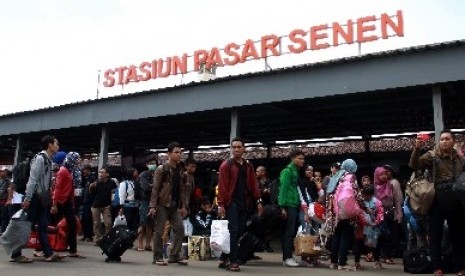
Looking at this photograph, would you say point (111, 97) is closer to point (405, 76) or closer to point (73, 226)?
point (73, 226)

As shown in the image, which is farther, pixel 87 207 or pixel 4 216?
pixel 87 207

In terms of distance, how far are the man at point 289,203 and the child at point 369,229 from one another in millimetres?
1032

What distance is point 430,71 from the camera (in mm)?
10031

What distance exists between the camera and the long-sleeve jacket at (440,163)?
600 centimetres

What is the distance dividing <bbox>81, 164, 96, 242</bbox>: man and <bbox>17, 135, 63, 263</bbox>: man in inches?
180

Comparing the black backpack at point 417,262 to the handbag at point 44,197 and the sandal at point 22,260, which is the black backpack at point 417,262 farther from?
the sandal at point 22,260

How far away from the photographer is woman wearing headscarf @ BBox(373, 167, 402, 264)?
9.12 metres

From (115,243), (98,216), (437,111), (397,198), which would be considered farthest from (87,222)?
(437,111)

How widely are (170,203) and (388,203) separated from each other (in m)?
4.46

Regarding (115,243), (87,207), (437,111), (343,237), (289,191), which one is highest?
(437,111)

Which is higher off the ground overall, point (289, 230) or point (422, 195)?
point (422, 195)

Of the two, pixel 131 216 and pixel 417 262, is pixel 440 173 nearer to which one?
pixel 417 262

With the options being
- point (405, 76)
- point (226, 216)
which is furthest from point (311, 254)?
point (405, 76)

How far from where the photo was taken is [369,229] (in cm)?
798
